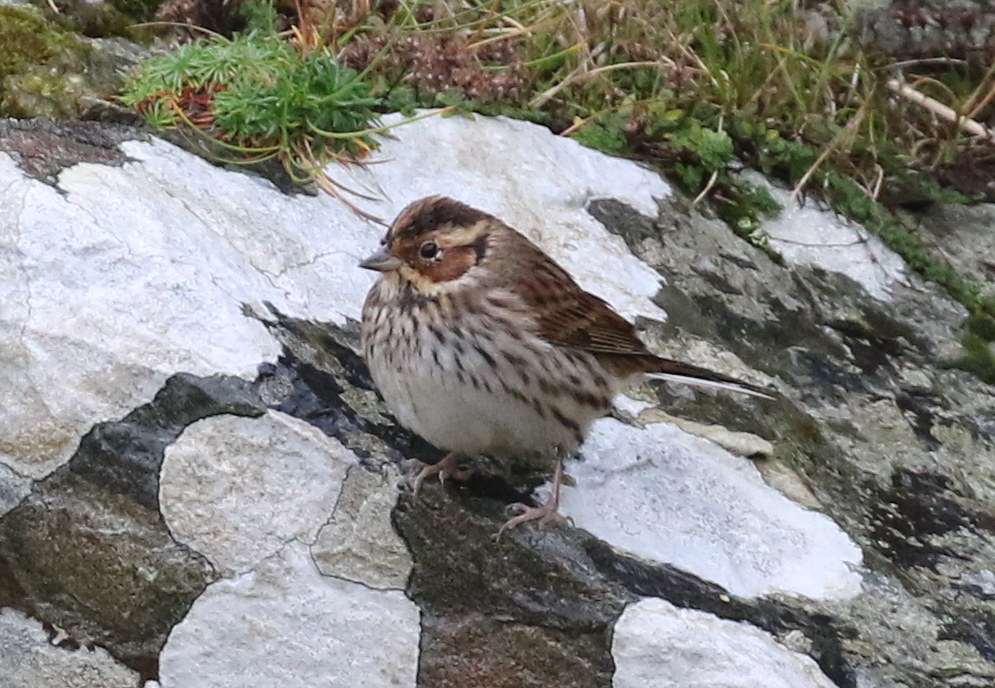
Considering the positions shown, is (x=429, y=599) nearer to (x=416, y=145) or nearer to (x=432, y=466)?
(x=432, y=466)

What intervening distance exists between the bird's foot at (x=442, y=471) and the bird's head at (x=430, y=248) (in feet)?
1.53

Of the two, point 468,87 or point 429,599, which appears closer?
point 429,599

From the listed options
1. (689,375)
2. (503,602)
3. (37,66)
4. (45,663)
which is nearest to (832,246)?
(689,375)

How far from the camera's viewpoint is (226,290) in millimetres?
3283

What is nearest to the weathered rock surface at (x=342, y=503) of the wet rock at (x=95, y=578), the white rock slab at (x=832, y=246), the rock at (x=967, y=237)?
the wet rock at (x=95, y=578)

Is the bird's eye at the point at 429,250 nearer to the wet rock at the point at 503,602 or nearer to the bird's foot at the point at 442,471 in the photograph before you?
the bird's foot at the point at 442,471

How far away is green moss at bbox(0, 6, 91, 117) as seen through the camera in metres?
3.88

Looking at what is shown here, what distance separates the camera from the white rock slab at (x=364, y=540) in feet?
9.65

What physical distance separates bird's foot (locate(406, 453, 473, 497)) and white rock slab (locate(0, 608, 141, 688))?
2.58 feet

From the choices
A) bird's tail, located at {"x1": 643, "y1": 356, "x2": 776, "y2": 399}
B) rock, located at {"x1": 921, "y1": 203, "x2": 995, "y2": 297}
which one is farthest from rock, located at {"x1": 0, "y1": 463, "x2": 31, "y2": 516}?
rock, located at {"x1": 921, "y1": 203, "x2": 995, "y2": 297}

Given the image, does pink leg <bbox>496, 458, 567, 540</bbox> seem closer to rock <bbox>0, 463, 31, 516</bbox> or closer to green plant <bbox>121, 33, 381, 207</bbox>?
rock <bbox>0, 463, 31, 516</bbox>

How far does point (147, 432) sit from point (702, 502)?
1.47m

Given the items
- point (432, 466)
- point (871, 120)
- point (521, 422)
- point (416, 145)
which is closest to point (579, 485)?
point (521, 422)

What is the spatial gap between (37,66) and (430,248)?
5.30 feet
